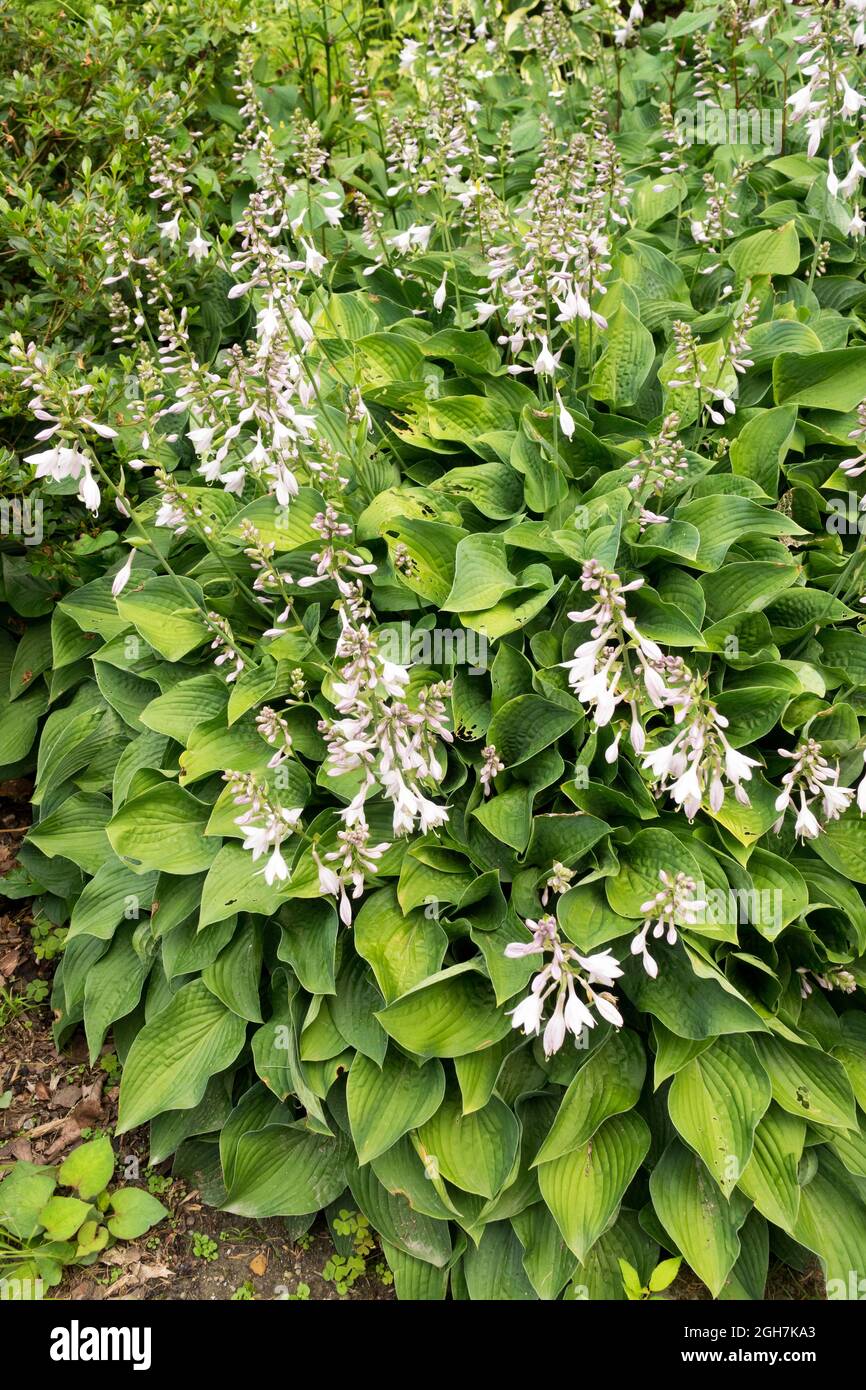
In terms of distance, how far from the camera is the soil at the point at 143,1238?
12.4ft

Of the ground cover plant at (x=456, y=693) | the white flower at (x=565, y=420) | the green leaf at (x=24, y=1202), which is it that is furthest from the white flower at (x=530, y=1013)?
the white flower at (x=565, y=420)

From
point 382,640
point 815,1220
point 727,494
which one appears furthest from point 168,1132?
point 727,494

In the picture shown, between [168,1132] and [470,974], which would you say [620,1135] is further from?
[168,1132]

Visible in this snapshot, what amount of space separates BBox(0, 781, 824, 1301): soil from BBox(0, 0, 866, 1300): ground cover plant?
0.42ft

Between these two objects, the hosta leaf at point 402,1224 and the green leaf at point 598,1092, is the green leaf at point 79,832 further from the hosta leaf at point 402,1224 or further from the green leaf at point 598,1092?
the green leaf at point 598,1092

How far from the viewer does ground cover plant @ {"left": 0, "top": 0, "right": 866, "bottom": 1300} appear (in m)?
3.45

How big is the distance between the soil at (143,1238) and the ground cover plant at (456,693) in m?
0.13

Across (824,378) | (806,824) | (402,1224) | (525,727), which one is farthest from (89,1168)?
(824,378)

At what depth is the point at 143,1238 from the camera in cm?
393

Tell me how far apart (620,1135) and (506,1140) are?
387 mm

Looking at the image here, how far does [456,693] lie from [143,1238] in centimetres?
230

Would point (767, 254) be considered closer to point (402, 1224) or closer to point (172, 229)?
point (172, 229)

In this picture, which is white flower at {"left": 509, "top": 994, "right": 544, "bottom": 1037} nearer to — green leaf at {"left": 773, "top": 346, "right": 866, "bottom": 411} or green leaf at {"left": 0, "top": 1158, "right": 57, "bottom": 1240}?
green leaf at {"left": 0, "top": 1158, "right": 57, "bottom": 1240}
